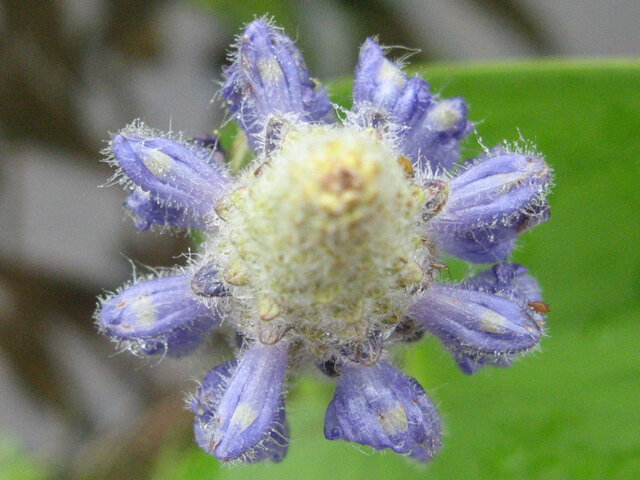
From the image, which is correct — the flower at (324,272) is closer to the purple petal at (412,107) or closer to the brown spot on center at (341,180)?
the purple petal at (412,107)

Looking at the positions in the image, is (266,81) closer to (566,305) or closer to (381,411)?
(381,411)

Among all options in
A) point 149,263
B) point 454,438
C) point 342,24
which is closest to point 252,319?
point 454,438

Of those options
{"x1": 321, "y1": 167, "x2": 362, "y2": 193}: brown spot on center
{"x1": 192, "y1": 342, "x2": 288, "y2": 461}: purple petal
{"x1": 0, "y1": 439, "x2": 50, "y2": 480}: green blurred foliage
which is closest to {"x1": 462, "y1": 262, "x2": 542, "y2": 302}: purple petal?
{"x1": 192, "y1": 342, "x2": 288, "y2": 461}: purple petal

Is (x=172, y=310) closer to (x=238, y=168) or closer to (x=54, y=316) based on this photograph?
(x=238, y=168)

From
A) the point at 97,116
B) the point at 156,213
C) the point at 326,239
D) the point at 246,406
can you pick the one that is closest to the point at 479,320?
the point at 246,406

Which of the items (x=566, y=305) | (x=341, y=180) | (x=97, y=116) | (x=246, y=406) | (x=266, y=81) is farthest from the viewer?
(x=97, y=116)

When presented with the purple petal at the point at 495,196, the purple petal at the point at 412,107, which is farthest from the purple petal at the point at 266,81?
→ the purple petal at the point at 495,196
